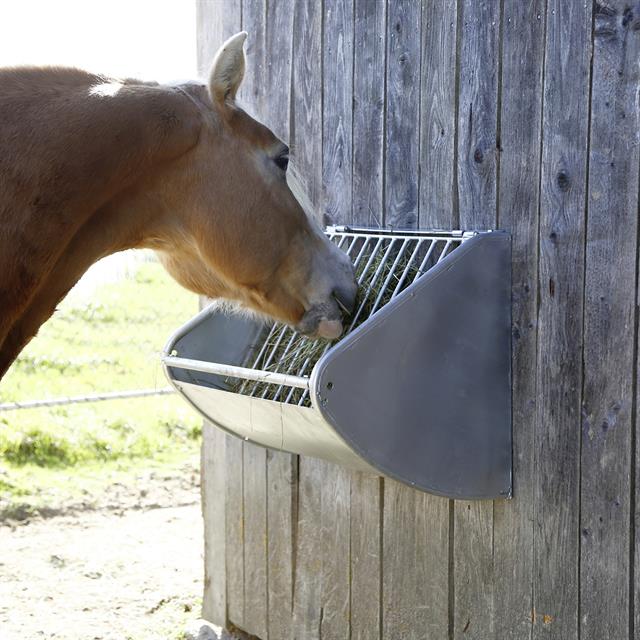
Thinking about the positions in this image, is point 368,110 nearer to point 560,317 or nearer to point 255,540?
point 560,317

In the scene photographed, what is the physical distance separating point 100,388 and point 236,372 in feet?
15.3

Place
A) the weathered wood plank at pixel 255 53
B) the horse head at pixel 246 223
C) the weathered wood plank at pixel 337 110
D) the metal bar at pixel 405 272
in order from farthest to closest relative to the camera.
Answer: the weathered wood plank at pixel 255 53
the weathered wood plank at pixel 337 110
the metal bar at pixel 405 272
the horse head at pixel 246 223

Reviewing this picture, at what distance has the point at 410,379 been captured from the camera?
2760mm

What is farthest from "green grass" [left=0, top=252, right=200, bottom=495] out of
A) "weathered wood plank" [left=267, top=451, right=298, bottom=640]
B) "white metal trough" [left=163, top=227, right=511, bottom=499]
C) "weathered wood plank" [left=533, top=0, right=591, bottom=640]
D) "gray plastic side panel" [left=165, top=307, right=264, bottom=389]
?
"weathered wood plank" [left=533, top=0, right=591, bottom=640]

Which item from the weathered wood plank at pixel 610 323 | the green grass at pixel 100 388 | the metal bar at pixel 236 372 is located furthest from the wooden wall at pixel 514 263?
the green grass at pixel 100 388

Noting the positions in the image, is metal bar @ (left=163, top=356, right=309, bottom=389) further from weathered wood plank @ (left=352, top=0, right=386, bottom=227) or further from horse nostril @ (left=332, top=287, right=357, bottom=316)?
weathered wood plank @ (left=352, top=0, right=386, bottom=227)

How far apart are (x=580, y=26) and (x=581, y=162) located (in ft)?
1.31

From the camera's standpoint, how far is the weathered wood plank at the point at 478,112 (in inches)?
115

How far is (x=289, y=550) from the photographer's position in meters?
3.93

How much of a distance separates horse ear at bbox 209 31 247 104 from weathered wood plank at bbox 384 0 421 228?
0.79 meters

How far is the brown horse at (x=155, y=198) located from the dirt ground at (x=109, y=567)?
232cm

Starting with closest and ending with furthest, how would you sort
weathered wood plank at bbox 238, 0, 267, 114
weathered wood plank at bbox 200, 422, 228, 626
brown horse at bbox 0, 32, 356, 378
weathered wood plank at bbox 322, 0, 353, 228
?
brown horse at bbox 0, 32, 356, 378
weathered wood plank at bbox 322, 0, 353, 228
weathered wood plank at bbox 238, 0, 267, 114
weathered wood plank at bbox 200, 422, 228, 626

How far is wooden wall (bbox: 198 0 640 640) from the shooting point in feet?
8.52

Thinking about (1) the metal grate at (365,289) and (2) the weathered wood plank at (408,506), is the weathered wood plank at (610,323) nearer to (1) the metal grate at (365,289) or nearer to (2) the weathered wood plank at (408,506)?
(1) the metal grate at (365,289)
